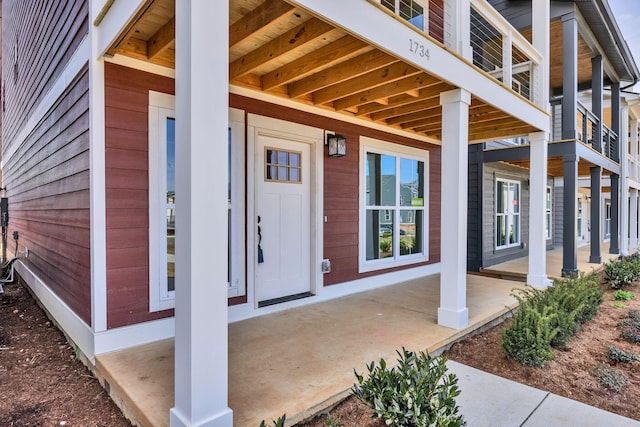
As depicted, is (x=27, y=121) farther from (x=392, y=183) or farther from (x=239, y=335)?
(x=392, y=183)

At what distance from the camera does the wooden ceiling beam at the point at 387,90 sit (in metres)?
3.62

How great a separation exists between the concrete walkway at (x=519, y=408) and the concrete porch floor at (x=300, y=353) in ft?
1.89

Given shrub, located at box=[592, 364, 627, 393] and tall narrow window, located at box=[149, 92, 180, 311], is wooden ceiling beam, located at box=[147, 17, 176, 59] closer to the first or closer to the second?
tall narrow window, located at box=[149, 92, 180, 311]

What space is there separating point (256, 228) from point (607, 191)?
54.9 feet

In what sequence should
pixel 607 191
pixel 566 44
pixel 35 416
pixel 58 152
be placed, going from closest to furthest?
pixel 35 416, pixel 58 152, pixel 566 44, pixel 607 191

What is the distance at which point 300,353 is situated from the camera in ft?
9.84

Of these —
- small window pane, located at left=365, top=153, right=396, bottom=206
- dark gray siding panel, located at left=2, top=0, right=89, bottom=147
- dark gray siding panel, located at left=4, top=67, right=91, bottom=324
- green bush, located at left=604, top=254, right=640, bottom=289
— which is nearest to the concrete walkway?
dark gray siding panel, located at left=4, top=67, right=91, bottom=324

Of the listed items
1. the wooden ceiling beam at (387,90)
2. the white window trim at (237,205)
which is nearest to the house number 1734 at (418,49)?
the wooden ceiling beam at (387,90)

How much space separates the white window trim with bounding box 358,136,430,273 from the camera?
17.4 ft

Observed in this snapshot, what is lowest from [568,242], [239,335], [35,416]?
[35,416]

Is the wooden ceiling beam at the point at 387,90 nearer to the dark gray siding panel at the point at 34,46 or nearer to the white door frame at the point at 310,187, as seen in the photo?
the white door frame at the point at 310,187

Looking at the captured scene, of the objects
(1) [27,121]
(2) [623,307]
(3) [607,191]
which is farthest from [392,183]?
(3) [607,191]

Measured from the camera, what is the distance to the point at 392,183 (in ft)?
19.2

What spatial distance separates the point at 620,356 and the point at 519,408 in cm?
159
